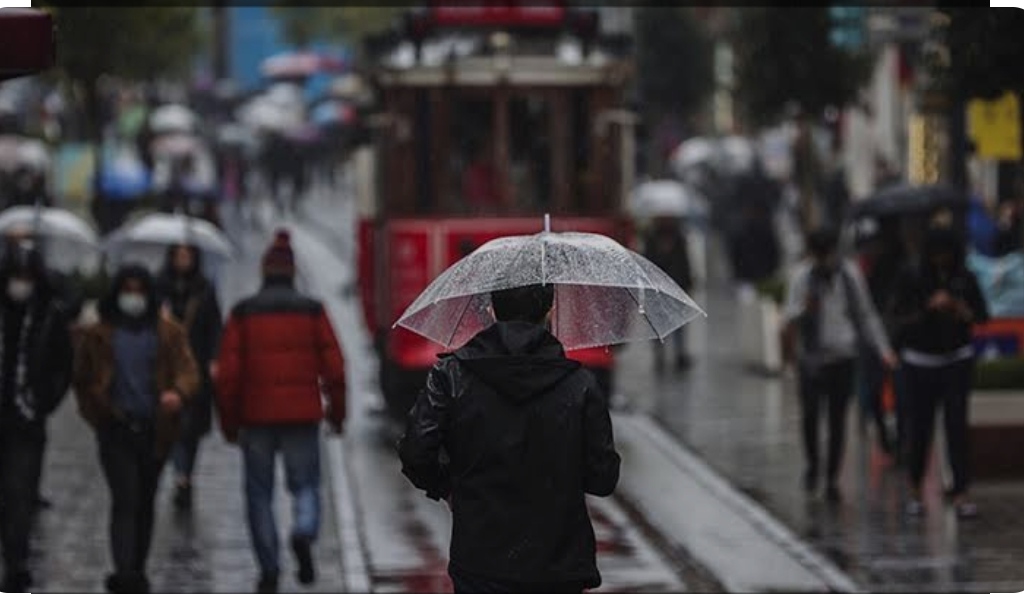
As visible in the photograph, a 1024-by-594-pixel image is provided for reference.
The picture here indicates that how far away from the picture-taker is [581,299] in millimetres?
8430

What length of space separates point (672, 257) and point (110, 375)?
44.1ft

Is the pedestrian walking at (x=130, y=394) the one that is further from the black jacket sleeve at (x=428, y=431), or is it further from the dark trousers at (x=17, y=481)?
the black jacket sleeve at (x=428, y=431)

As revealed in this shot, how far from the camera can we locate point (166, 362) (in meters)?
13.3

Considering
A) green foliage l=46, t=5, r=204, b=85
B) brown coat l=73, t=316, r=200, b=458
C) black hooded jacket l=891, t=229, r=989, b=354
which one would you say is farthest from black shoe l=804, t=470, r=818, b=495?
green foliage l=46, t=5, r=204, b=85

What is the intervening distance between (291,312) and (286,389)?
0.37m

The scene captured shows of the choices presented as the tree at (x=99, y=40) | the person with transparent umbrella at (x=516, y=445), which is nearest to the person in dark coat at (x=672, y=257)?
the tree at (x=99, y=40)

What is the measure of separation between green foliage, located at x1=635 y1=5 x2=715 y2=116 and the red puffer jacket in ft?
130

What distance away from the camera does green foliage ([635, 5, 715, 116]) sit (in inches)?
2109

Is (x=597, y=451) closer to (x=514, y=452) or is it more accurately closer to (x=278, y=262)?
(x=514, y=452)

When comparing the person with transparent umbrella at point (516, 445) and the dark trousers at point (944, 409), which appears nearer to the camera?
the person with transparent umbrella at point (516, 445)

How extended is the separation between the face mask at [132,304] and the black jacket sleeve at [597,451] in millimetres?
5581

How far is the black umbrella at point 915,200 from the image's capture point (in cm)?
1969

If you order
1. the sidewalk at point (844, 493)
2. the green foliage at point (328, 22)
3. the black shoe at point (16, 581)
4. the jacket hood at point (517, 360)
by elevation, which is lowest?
the sidewalk at point (844, 493)

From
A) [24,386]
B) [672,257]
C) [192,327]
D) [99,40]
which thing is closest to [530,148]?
[672,257]
